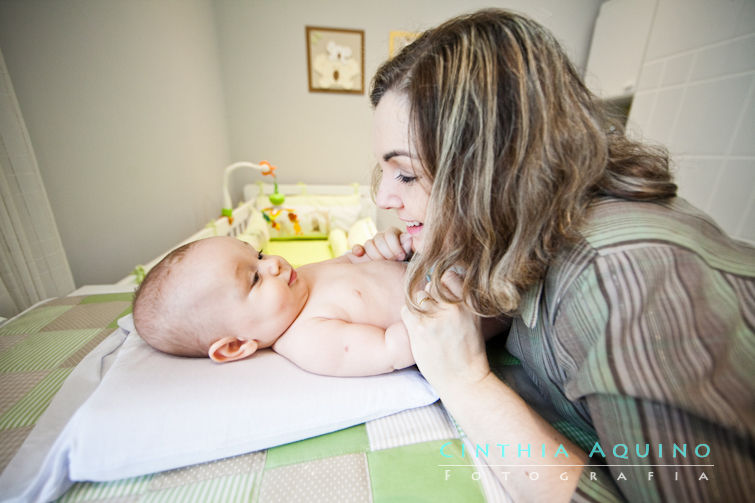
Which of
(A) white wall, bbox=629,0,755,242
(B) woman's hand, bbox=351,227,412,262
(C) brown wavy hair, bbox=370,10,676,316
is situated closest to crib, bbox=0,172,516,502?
(C) brown wavy hair, bbox=370,10,676,316

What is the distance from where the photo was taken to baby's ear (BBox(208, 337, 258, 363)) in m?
0.72

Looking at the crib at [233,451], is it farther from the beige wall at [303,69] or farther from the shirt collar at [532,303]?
the beige wall at [303,69]

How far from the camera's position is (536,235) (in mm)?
521

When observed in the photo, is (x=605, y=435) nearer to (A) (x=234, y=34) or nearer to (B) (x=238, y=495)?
(B) (x=238, y=495)

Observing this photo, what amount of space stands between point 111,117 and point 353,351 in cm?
164

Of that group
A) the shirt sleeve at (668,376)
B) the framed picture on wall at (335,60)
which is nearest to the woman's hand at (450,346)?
the shirt sleeve at (668,376)

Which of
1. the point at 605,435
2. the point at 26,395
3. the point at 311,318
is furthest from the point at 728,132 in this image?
the point at 26,395

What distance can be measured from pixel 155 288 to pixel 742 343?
1.08 meters

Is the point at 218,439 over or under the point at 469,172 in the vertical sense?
under

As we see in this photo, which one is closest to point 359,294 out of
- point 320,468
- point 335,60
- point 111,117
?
point 320,468

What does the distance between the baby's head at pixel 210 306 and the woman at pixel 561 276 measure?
1.21 ft

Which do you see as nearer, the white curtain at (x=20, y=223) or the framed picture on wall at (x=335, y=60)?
the white curtain at (x=20, y=223)

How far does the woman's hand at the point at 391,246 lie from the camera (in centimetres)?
105

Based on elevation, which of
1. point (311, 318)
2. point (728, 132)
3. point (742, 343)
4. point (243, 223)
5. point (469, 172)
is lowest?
point (243, 223)
